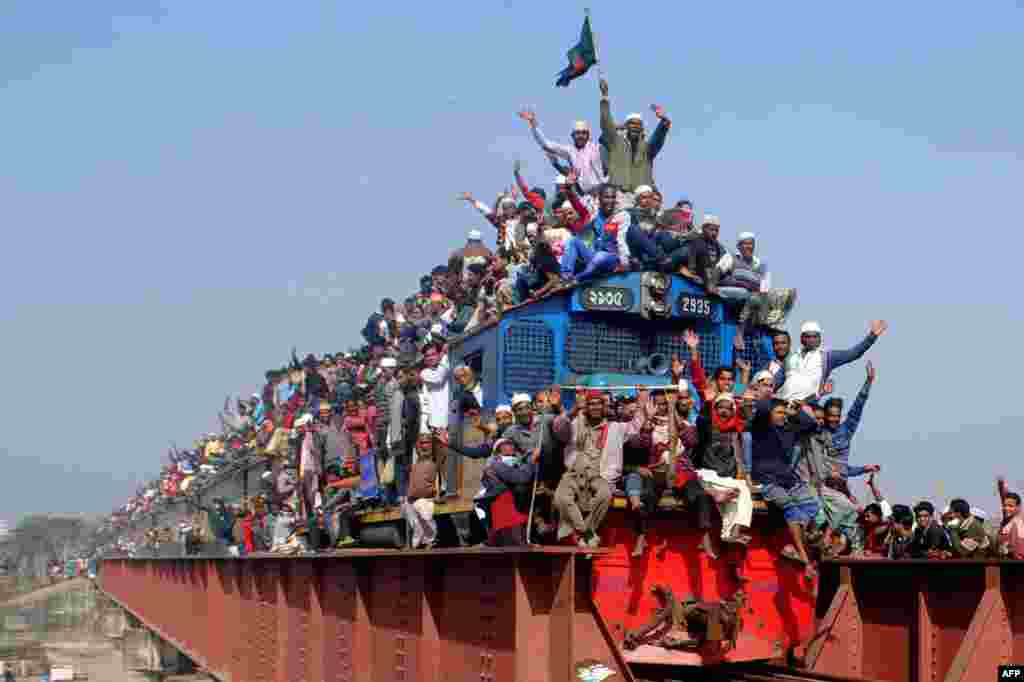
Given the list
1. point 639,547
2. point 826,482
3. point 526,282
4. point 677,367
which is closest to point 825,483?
point 826,482

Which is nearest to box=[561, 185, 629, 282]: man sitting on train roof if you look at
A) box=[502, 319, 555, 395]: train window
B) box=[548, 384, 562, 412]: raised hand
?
box=[502, 319, 555, 395]: train window

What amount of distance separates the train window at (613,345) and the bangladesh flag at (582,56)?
6178mm

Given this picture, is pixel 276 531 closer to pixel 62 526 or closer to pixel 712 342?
pixel 712 342

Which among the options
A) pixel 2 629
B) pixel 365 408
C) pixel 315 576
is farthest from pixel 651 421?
pixel 2 629

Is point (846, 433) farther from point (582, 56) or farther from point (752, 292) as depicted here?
point (582, 56)

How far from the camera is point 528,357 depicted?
1241 cm

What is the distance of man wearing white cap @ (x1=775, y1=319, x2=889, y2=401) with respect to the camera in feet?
40.9

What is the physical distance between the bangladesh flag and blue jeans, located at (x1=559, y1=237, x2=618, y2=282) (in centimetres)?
572

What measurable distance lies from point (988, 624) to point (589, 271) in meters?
4.73

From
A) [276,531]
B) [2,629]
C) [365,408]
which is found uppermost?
[365,408]

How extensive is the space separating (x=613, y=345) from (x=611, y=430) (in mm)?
1881

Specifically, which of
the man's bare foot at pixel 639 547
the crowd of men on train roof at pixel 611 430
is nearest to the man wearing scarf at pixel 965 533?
the crowd of men on train roof at pixel 611 430

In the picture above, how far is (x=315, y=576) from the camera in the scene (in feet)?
49.2

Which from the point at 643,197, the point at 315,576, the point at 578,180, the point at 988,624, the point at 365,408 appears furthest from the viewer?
the point at 365,408
